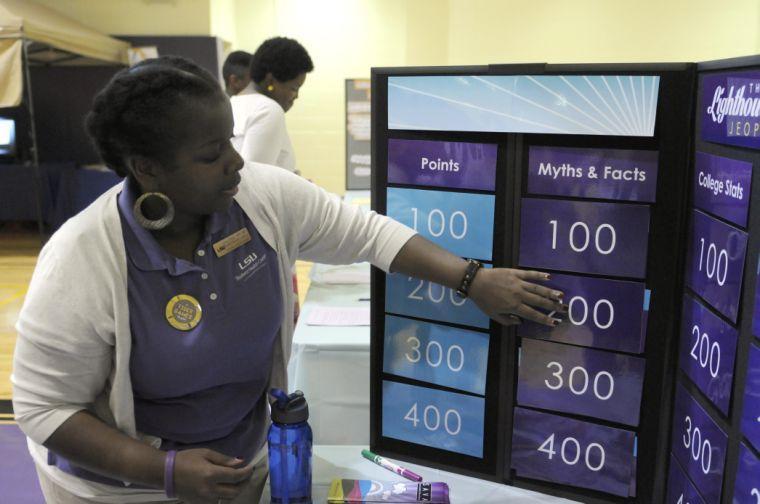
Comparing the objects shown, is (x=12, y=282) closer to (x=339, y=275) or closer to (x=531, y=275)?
(x=339, y=275)

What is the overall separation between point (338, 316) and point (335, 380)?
0.27 metres

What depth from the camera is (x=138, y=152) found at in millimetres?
1004

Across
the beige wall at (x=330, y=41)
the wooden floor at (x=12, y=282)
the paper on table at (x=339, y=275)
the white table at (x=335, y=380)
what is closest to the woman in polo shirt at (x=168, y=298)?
the white table at (x=335, y=380)

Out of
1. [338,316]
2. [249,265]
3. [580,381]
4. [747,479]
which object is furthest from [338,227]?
[338,316]

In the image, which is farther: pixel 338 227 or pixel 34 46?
pixel 34 46

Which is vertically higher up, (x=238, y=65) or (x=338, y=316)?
(x=238, y=65)

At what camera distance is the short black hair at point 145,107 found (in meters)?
0.98

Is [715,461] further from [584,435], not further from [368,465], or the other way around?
[368,465]

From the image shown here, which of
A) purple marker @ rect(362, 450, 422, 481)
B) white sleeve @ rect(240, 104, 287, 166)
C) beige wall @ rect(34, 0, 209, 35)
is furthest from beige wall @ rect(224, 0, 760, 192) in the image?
purple marker @ rect(362, 450, 422, 481)

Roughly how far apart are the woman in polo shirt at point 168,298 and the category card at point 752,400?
12.6 inches

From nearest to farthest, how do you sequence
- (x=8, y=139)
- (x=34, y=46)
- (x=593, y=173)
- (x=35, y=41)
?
(x=593, y=173)
(x=35, y=41)
(x=34, y=46)
(x=8, y=139)

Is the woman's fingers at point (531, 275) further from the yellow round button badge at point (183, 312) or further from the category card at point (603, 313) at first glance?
the yellow round button badge at point (183, 312)

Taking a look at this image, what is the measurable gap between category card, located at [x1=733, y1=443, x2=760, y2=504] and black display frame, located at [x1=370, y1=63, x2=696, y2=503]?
218 millimetres

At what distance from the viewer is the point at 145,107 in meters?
0.97
